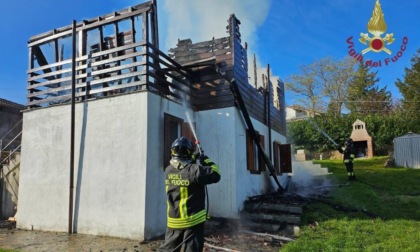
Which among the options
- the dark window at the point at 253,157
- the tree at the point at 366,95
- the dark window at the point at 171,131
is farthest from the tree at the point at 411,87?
the dark window at the point at 171,131

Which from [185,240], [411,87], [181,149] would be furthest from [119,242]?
[411,87]

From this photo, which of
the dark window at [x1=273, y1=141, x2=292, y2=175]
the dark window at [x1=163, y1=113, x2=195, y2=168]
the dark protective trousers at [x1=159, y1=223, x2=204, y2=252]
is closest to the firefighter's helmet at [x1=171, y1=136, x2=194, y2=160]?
the dark protective trousers at [x1=159, y1=223, x2=204, y2=252]

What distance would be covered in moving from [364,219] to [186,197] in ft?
22.8

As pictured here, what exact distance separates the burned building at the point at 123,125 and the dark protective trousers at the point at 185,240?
334 centimetres

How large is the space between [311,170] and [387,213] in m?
9.14

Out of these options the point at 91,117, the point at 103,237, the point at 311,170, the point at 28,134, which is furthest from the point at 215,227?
the point at 311,170

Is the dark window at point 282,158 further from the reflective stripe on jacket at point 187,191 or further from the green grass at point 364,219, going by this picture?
the reflective stripe on jacket at point 187,191

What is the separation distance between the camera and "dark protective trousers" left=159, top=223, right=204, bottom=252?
4465 mm

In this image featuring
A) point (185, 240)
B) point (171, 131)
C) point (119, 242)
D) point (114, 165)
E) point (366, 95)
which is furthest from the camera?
point (366, 95)

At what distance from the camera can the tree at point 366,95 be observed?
42.9 meters

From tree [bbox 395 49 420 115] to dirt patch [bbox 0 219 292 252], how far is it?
3102 cm

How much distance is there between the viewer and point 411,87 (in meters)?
35.9

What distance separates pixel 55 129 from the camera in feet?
31.4

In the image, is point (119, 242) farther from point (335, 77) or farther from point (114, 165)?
point (335, 77)
